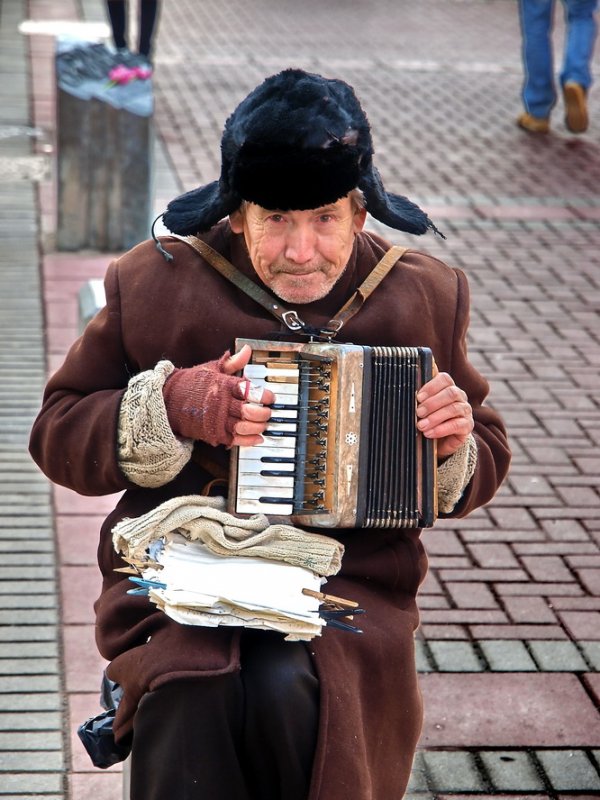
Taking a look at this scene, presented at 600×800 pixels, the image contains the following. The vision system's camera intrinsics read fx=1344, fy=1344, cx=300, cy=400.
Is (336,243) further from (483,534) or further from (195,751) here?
(483,534)

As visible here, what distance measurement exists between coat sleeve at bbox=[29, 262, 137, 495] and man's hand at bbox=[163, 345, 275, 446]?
5.7 inches

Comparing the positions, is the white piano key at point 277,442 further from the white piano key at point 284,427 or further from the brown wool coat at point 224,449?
the brown wool coat at point 224,449

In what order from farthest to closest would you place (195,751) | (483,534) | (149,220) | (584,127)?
1. (584,127)
2. (149,220)
3. (483,534)
4. (195,751)

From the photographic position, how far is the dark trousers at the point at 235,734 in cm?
237

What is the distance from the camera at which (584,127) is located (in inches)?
408

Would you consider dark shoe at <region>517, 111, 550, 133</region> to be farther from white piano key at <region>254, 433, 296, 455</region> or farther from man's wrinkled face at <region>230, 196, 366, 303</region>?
white piano key at <region>254, 433, 296, 455</region>

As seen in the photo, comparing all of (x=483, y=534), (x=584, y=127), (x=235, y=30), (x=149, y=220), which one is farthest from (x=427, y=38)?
(x=483, y=534)

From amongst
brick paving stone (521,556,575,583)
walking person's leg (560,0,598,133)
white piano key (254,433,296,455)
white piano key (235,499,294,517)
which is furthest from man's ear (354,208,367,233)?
walking person's leg (560,0,598,133)

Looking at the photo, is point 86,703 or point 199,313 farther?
point 86,703

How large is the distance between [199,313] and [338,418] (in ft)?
1.33

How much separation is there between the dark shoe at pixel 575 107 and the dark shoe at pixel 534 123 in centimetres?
16

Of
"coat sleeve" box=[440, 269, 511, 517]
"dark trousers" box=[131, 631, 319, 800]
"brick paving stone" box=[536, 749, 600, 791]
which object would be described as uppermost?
"coat sleeve" box=[440, 269, 511, 517]

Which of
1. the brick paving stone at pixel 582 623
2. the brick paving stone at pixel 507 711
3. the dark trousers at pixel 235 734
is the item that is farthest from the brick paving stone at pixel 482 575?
the dark trousers at pixel 235 734

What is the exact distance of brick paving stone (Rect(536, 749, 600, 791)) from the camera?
3262 millimetres
